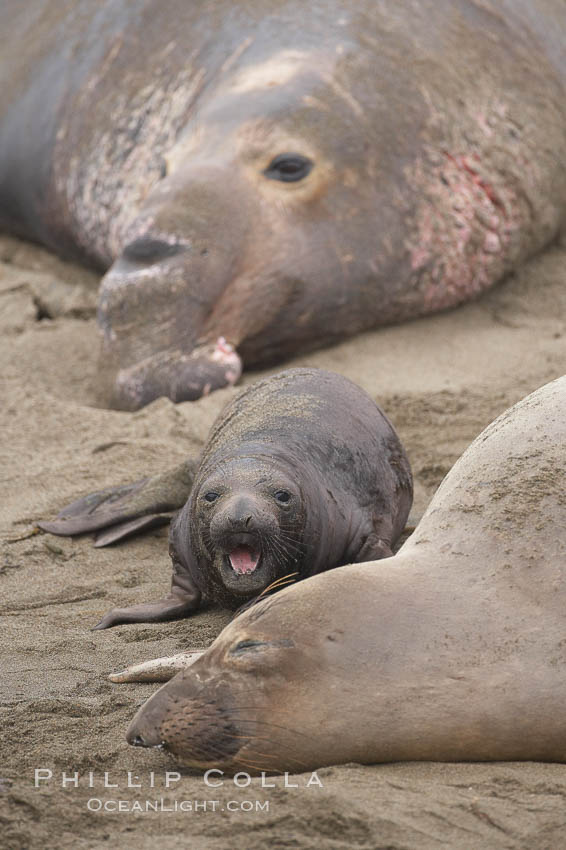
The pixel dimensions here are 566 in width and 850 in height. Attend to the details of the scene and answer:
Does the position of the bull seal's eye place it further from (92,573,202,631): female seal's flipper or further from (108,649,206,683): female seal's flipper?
(108,649,206,683): female seal's flipper

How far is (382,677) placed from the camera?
8.02 feet

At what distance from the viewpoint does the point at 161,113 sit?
6.30 m

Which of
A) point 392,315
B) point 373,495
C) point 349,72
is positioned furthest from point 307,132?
point 373,495

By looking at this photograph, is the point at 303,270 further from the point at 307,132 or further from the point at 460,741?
the point at 460,741

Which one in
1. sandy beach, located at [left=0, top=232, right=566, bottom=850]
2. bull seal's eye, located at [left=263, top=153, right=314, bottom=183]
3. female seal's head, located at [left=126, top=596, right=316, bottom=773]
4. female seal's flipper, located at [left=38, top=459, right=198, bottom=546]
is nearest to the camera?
sandy beach, located at [left=0, top=232, right=566, bottom=850]

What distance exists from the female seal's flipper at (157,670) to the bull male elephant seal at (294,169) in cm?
236

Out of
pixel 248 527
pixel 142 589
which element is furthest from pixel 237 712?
pixel 142 589

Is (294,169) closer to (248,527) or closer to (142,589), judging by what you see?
(142,589)

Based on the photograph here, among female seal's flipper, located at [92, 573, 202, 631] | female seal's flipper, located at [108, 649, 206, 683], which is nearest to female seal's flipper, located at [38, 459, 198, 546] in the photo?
female seal's flipper, located at [92, 573, 202, 631]

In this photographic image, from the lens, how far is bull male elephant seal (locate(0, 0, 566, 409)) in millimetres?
5297

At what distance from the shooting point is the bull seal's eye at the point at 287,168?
5473 mm

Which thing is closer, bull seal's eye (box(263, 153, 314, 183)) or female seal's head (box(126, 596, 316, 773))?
female seal's head (box(126, 596, 316, 773))

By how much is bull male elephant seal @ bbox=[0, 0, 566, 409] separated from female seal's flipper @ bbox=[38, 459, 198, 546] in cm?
107

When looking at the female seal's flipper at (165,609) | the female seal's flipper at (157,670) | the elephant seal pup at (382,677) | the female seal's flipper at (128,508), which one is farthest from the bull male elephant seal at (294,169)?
the elephant seal pup at (382,677)
